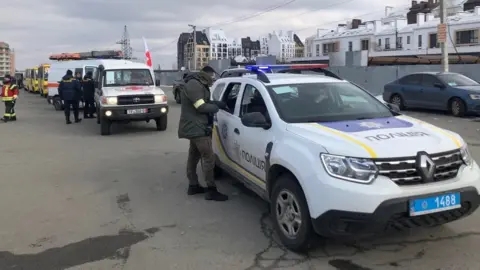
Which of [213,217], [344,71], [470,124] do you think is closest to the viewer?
[213,217]

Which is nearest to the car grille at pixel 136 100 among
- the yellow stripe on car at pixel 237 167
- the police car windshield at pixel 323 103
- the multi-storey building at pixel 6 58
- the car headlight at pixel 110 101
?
the car headlight at pixel 110 101

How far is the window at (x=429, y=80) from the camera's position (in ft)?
53.9

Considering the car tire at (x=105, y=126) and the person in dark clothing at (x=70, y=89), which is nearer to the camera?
the car tire at (x=105, y=126)

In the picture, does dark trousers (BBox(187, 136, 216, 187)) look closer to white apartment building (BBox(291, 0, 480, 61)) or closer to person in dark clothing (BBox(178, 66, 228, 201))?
person in dark clothing (BBox(178, 66, 228, 201))

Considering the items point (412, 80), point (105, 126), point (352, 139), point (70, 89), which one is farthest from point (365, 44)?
point (352, 139)

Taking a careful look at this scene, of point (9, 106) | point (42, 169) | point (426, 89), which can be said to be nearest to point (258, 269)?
point (42, 169)

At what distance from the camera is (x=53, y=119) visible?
17594 mm

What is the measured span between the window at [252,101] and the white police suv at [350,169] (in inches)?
5.8

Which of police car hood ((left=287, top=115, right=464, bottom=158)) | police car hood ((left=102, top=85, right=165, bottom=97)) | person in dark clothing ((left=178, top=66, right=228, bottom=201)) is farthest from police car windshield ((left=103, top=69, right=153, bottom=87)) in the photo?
police car hood ((left=287, top=115, right=464, bottom=158))

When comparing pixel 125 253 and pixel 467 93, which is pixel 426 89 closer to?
pixel 467 93

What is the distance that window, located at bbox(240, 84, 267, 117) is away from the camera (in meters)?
5.36

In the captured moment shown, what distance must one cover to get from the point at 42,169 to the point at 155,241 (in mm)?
4599

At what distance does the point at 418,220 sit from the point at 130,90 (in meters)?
10.1

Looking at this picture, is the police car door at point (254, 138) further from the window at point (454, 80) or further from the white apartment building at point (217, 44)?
the white apartment building at point (217, 44)
